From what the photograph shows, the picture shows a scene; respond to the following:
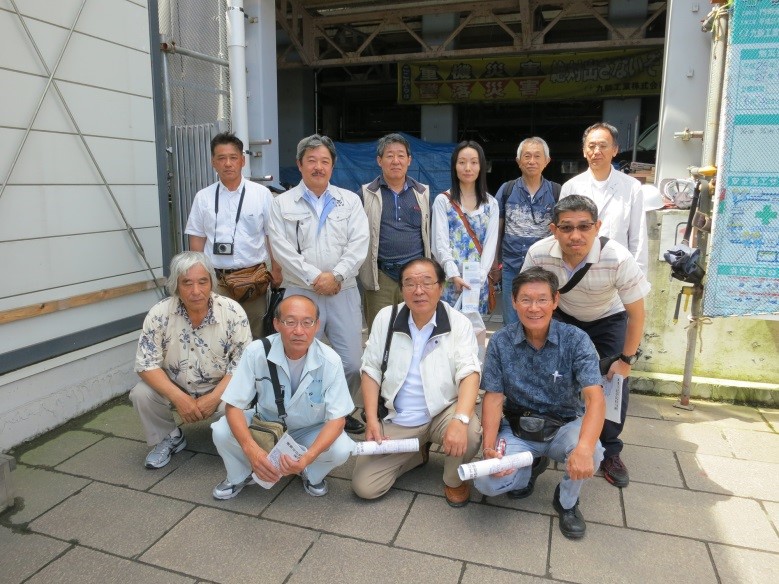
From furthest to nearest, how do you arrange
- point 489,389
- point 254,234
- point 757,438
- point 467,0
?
point 467,0 < point 254,234 < point 757,438 < point 489,389

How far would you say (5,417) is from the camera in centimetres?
331

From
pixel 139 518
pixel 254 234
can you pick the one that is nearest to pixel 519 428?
pixel 139 518

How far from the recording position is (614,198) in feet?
11.5

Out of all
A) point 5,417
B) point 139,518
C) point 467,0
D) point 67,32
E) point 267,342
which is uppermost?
point 467,0

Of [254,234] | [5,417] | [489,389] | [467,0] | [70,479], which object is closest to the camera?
[489,389]

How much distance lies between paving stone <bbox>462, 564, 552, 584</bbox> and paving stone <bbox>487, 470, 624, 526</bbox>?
0.49 metres

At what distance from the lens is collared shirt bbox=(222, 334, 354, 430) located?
2.75 m

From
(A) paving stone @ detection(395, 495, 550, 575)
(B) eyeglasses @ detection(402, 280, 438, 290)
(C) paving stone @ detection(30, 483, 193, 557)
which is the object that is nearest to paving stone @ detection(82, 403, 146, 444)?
(C) paving stone @ detection(30, 483, 193, 557)

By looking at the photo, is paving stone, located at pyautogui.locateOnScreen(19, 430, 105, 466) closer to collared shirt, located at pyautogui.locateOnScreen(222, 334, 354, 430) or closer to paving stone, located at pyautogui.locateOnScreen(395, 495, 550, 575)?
collared shirt, located at pyautogui.locateOnScreen(222, 334, 354, 430)

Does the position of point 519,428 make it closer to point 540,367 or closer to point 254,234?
point 540,367

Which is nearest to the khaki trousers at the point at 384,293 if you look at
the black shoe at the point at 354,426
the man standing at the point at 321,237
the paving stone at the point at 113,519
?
the man standing at the point at 321,237

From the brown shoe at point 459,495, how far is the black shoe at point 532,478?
241mm

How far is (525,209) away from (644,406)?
1641mm

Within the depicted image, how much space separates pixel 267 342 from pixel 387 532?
1045 mm
